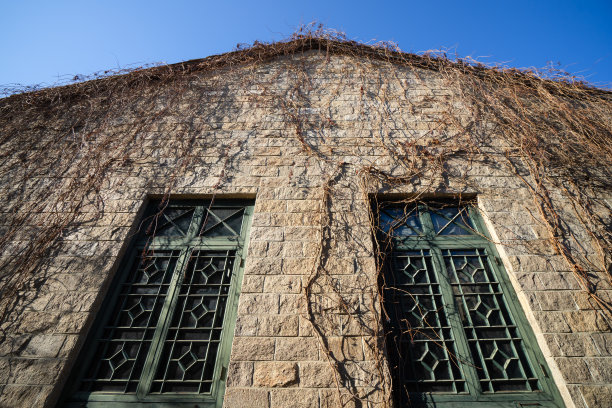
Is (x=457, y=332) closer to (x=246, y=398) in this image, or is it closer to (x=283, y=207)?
(x=246, y=398)

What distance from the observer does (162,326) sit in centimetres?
240

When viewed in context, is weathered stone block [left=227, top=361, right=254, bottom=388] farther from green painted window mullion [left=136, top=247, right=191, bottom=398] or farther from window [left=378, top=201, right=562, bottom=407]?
window [left=378, top=201, right=562, bottom=407]

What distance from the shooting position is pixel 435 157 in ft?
11.0

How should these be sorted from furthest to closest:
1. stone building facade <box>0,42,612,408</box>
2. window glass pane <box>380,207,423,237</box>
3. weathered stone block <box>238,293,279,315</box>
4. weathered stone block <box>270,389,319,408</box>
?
1. window glass pane <box>380,207,423,237</box>
2. weathered stone block <box>238,293,279,315</box>
3. stone building facade <box>0,42,612,408</box>
4. weathered stone block <box>270,389,319,408</box>

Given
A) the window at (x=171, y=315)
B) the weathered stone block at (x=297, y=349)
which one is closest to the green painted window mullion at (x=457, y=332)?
the weathered stone block at (x=297, y=349)

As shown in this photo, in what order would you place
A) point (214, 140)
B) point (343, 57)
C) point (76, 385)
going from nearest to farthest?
point (76, 385)
point (214, 140)
point (343, 57)

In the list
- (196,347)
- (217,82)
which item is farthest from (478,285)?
(217,82)

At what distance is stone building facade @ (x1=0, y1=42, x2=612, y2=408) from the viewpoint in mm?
2111

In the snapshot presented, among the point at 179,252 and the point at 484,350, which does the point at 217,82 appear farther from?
the point at 484,350

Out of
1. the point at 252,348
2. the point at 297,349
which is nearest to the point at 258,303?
the point at 252,348

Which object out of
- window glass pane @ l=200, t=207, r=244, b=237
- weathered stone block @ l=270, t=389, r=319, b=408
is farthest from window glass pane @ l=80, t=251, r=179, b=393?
weathered stone block @ l=270, t=389, r=319, b=408

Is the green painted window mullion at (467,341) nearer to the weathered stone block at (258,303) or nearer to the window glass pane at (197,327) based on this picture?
the weathered stone block at (258,303)

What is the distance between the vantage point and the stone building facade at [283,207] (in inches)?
83.1

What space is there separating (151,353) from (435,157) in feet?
11.8
